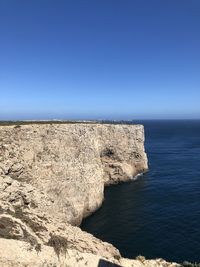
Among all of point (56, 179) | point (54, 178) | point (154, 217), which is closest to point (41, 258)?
point (54, 178)

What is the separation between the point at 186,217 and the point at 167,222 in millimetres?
3880

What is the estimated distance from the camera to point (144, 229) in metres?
51.3

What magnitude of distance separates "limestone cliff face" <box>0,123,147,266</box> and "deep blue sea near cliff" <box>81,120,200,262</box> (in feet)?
12.6

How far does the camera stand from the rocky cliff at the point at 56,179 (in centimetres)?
2967

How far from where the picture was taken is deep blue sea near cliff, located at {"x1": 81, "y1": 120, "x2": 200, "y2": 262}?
45.0 m

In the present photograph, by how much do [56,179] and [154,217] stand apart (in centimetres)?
1810

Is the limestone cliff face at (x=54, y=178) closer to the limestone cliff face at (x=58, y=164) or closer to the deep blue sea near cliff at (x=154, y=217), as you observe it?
the limestone cliff face at (x=58, y=164)

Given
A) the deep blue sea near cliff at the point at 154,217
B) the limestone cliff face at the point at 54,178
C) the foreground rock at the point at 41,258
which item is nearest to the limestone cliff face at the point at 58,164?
the limestone cliff face at the point at 54,178

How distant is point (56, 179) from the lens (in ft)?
164

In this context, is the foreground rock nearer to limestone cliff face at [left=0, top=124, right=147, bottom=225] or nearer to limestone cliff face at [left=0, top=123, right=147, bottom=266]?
limestone cliff face at [left=0, top=123, right=147, bottom=266]

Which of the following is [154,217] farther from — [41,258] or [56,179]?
[41,258]

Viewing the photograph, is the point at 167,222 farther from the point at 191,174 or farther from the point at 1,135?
the point at 191,174

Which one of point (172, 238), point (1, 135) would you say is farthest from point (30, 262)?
point (172, 238)

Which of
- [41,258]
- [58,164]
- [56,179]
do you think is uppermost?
[58,164]
